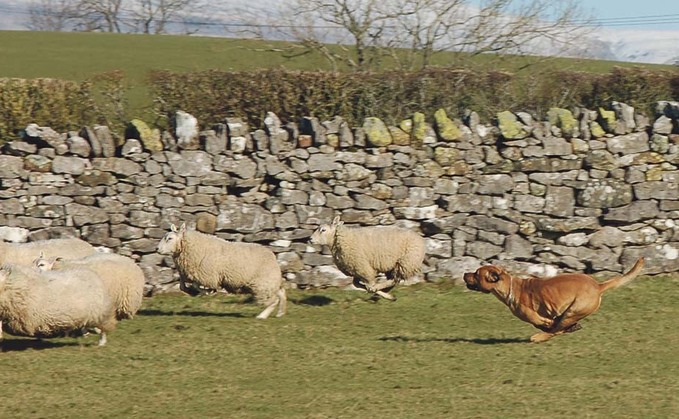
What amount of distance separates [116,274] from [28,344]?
3.79ft

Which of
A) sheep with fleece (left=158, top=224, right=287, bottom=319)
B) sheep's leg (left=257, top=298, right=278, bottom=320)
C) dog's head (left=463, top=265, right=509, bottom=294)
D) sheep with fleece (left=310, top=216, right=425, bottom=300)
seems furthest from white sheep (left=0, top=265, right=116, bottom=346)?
sheep with fleece (left=310, top=216, right=425, bottom=300)

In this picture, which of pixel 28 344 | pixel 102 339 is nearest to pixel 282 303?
pixel 102 339

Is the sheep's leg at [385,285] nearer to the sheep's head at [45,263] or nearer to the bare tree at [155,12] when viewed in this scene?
the sheep's head at [45,263]

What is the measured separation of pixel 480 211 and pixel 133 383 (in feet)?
23.3

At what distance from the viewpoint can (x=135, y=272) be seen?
1202cm

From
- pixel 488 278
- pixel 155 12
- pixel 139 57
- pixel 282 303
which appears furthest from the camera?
pixel 155 12

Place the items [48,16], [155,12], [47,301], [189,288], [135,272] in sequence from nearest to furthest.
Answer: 1. [47,301]
2. [135,272]
3. [189,288]
4. [155,12]
5. [48,16]

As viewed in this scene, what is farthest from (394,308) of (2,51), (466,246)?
(2,51)

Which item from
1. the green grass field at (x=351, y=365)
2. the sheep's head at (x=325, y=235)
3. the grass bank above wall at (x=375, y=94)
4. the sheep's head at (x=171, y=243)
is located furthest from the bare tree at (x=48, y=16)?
the green grass field at (x=351, y=365)

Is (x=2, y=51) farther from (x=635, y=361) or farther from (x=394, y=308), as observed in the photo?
(x=635, y=361)

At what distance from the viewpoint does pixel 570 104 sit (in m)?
17.9

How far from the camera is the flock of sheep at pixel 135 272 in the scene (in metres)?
10.6

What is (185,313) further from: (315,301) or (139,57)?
(139,57)

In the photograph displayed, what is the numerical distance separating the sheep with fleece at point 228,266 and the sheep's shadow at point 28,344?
79.7 inches
